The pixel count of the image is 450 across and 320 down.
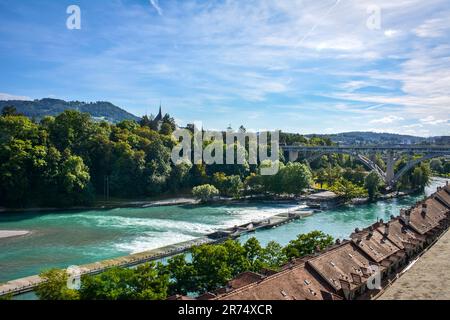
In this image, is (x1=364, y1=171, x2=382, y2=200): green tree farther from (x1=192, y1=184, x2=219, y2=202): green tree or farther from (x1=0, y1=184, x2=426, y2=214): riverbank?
(x1=192, y1=184, x2=219, y2=202): green tree

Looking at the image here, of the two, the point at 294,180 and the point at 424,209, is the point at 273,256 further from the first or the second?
the point at 294,180

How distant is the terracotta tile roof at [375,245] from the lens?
21781 mm

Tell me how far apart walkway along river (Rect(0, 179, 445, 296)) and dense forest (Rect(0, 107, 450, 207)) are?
13.4ft

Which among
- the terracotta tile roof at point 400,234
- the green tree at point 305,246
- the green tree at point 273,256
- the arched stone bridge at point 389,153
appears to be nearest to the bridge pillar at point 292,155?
the arched stone bridge at point 389,153

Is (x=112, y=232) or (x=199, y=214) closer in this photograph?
(x=112, y=232)

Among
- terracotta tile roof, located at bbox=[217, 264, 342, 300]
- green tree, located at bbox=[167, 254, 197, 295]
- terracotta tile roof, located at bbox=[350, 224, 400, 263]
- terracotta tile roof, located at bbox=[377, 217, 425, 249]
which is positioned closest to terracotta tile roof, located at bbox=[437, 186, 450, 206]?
terracotta tile roof, located at bbox=[377, 217, 425, 249]

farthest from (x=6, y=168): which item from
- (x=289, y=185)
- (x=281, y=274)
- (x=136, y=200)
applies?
(x=281, y=274)

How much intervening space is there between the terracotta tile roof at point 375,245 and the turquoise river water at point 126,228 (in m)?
11.3

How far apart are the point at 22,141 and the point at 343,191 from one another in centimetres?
4272

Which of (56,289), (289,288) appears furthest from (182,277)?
(289,288)

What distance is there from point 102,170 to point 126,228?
2165cm

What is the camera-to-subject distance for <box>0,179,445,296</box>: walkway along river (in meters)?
30.0
